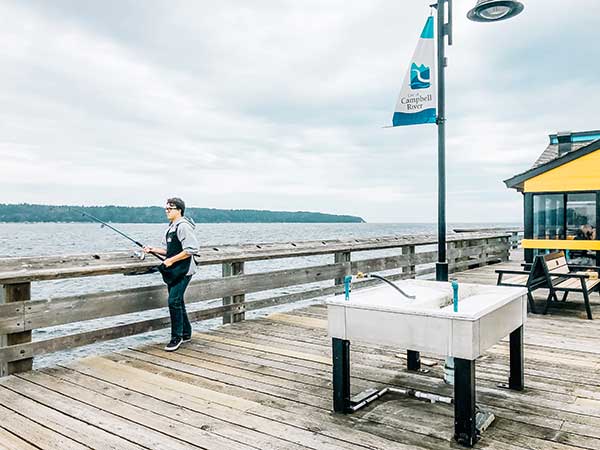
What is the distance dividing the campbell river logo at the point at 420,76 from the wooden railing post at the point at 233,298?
2.69 m

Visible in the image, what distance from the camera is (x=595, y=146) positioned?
860 centimetres

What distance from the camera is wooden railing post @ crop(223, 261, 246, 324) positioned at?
5367 millimetres

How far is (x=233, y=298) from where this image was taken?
547 centimetres

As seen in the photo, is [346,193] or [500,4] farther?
[346,193]

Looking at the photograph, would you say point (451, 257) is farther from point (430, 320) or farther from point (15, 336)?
point (15, 336)

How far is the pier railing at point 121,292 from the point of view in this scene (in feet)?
12.1

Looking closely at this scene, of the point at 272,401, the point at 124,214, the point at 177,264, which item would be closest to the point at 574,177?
the point at 177,264

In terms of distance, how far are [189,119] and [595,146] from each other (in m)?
21.3

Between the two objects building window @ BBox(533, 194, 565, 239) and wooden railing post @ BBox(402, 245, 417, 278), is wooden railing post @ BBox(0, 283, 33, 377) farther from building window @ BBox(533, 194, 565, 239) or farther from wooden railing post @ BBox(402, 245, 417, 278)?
building window @ BBox(533, 194, 565, 239)

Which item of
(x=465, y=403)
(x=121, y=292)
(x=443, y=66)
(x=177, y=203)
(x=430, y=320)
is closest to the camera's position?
(x=465, y=403)

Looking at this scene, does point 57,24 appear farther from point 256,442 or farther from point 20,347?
point 256,442

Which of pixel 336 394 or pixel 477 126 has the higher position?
pixel 477 126

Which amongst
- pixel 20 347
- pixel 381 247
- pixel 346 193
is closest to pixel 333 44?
pixel 381 247

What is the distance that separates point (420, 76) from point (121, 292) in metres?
3.05
